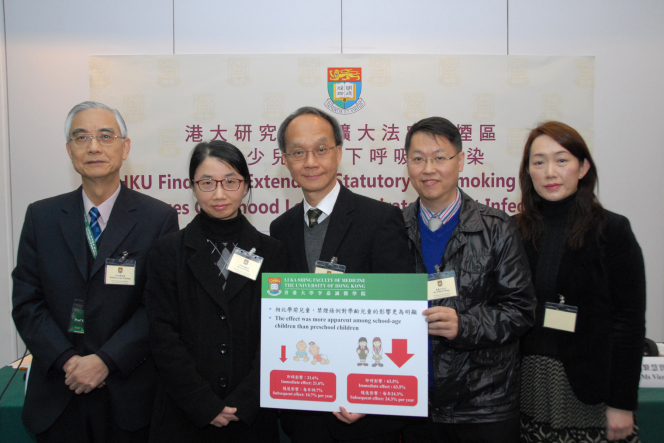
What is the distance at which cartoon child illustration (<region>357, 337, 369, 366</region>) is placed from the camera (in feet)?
4.90

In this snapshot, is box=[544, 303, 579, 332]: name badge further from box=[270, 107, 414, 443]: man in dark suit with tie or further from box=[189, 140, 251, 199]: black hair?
box=[189, 140, 251, 199]: black hair

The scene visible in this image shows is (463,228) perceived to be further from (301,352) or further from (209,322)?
(209,322)

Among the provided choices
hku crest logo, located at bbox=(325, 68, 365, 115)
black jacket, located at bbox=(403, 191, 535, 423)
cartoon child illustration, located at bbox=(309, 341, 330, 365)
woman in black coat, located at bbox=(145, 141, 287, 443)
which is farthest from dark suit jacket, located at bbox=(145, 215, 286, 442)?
hku crest logo, located at bbox=(325, 68, 365, 115)

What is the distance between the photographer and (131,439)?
5.98 ft

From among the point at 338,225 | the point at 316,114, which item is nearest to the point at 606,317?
the point at 338,225

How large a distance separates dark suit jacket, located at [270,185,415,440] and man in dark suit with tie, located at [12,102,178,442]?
0.73m

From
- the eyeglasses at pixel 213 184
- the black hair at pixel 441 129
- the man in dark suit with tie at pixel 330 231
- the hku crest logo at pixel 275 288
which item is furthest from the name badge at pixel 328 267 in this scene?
the black hair at pixel 441 129

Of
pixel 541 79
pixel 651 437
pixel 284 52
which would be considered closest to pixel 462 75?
pixel 541 79

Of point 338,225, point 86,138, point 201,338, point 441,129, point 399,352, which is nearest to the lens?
point 399,352

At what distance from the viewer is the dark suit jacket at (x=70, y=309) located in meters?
1.79

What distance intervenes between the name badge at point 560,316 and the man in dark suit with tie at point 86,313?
1.82 metres

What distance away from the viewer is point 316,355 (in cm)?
152

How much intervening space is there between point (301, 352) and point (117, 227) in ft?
3.56

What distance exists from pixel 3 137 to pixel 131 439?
2.82 metres
